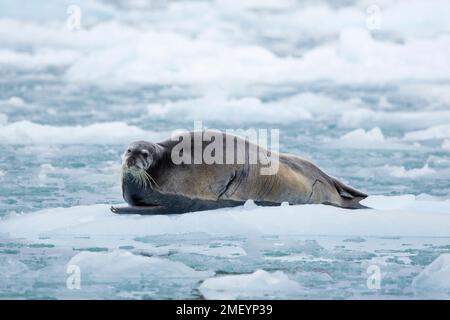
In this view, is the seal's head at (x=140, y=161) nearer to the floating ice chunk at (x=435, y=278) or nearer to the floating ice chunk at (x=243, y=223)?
the floating ice chunk at (x=243, y=223)

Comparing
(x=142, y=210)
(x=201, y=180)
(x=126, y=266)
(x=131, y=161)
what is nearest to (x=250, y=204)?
(x=201, y=180)

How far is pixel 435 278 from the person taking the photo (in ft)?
14.4

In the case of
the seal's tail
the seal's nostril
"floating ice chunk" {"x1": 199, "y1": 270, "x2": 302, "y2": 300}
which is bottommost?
"floating ice chunk" {"x1": 199, "y1": 270, "x2": 302, "y2": 300}

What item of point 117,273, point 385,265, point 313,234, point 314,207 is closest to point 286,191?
point 314,207

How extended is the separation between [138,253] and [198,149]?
1463 millimetres

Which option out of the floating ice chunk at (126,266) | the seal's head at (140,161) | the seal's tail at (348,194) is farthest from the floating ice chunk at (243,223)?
the seal's tail at (348,194)

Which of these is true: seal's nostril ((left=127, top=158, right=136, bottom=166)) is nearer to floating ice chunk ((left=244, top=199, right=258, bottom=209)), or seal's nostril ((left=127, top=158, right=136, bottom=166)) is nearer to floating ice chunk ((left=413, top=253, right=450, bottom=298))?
floating ice chunk ((left=244, top=199, right=258, bottom=209))

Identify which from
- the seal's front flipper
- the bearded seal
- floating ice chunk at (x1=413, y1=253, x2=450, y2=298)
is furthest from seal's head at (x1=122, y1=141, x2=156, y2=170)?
floating ice chunk at (x1=413, y1=253, x2=450, y2=298)

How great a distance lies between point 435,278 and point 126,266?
169 centimetres

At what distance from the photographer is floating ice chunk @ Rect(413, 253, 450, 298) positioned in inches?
169

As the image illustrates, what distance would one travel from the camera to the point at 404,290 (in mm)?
4211

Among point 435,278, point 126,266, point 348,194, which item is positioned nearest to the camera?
point 435,278

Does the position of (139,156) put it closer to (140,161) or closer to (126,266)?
(140,161)
